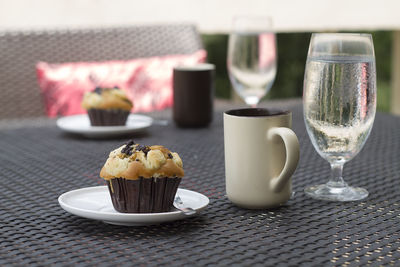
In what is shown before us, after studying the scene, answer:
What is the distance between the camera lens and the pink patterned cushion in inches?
86.4

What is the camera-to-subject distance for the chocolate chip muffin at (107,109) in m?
1.37

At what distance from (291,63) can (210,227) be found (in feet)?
14.8

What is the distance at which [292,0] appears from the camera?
2818 mm

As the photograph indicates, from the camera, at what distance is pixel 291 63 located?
5.18 meters

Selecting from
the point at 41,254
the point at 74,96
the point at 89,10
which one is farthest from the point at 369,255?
the point at 89,10

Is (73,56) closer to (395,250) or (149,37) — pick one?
(149,37)

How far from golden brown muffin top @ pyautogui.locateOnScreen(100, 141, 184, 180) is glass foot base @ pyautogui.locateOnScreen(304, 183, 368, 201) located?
208mm

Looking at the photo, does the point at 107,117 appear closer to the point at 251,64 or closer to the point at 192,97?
the point at 192,97

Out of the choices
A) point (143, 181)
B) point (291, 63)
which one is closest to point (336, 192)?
point (143, 181)

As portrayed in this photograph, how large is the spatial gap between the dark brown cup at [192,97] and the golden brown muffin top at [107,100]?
12 centimetres

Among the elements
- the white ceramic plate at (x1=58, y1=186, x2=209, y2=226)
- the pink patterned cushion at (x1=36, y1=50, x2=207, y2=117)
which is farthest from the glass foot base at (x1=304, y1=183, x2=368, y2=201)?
the pink patterned cushion at (x1=36, y1=50, x2=207, y2=117)

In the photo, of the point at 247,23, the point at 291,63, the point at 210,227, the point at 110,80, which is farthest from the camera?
the point at 291,63

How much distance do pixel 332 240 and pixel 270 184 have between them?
0.44 ft

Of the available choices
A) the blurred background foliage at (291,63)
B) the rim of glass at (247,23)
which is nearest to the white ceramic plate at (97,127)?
the rim of glass at (247,23)
